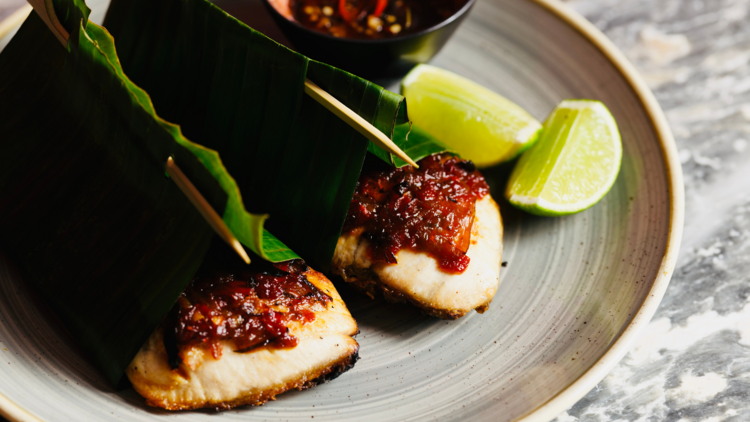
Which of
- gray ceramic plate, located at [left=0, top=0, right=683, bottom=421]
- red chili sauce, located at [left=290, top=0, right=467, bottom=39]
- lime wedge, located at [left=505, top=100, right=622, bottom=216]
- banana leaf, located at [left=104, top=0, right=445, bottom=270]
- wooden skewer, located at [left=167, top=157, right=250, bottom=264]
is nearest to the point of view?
wooden skewer, located at [left=167, top=157, right=250, bottom=264]

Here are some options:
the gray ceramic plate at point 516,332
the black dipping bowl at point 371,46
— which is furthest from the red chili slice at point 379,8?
the gray ceramic plate at point 516,332

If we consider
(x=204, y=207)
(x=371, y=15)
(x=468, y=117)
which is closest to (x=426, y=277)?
Result: (x=204, y=207)

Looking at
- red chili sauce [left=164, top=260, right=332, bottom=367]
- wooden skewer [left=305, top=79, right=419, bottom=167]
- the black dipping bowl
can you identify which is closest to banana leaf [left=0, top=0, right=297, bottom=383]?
red chili sauce [left=164, top=260, right=332, bottom=367]

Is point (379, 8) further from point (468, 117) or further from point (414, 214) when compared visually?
point (414, 214)

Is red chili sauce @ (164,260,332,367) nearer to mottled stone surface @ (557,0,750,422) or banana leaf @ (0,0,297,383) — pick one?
banana leaf @ (0,0,297,383)

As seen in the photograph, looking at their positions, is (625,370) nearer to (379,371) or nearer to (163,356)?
(379,371)

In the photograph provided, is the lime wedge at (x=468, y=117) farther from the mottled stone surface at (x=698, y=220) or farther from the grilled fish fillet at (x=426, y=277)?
the mottled stone surface at (x=698, y=220)
